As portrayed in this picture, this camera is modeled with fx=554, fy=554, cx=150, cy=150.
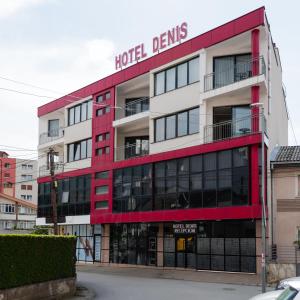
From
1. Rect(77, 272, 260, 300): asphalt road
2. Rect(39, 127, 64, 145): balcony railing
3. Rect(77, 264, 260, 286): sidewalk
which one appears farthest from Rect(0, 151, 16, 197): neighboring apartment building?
Rect(77, 272, 260, 300): asphalt road

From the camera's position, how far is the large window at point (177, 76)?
3644 centimetres

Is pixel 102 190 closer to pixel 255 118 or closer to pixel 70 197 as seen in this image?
pixel 70 197

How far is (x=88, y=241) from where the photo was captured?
45500mm

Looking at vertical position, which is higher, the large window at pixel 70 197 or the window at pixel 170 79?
the window at pixel 170 79

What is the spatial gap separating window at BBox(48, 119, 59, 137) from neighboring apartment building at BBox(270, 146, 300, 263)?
24.6 m

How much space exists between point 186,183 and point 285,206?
6290mm

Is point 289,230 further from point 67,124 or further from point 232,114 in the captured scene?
point 67,124

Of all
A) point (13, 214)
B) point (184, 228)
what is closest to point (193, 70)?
point (184, 228)

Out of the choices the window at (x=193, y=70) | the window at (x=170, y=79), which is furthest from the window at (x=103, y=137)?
the window at (x=193, y=70)

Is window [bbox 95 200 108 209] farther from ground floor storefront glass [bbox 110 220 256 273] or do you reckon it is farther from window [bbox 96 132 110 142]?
window [bbox 96 132 110 142]

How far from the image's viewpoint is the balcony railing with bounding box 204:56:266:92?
108ft

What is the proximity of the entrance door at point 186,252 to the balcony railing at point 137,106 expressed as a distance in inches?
398

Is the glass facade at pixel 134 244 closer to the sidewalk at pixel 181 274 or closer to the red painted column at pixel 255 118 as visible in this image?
the sidewalk at pixel 181 274

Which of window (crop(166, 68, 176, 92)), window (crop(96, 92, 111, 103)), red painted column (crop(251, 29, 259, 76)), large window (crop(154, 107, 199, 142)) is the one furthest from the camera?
window (crop(96, 92, 111, 103))
